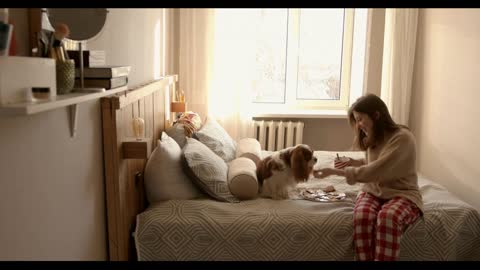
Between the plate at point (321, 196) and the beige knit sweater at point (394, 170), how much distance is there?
0.60 ft

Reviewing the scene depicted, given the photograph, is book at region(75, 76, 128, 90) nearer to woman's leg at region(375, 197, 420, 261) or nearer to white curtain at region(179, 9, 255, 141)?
woman's leg at region(375, 197, 420, 261)

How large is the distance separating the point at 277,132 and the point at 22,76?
3.28 m

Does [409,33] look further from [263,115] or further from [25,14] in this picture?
[25,14]

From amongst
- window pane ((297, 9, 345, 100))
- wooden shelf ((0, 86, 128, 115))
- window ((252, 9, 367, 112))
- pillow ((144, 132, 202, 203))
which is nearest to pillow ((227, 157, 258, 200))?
pillow ((144, 132, 202, 203))

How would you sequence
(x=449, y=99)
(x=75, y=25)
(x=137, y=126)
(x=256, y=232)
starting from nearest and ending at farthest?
1. (x=75, y=25)
2. (x=137, y=126)
3. (x=256, y=232)
4. (x=449, y=99)

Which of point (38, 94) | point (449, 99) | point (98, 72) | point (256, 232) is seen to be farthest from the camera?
point (449, 99)

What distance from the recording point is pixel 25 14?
3.27ft

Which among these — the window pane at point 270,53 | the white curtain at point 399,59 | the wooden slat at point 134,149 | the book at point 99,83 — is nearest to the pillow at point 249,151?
the window pane at point 270,53

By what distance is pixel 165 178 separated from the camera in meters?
2.18

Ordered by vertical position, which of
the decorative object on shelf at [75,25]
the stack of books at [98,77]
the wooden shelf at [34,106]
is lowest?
the wooden shelf at [34,106]

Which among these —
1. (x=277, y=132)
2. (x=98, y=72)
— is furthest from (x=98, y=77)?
(x=277, y=132)

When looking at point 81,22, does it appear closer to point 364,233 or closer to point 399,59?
point 364,233

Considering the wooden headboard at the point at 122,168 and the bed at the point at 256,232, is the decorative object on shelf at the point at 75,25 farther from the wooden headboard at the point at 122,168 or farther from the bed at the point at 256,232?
the bed at the point at 256,232

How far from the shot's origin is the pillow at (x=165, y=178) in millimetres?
2172
